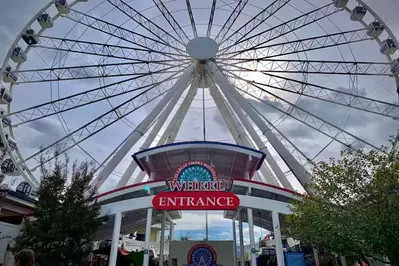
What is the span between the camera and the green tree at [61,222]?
14062 millimetres

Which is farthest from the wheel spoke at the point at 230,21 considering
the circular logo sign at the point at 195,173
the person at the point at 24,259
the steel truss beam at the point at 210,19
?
the person at the point at 24,259

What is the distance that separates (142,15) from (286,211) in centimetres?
1694

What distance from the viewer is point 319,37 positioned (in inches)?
862

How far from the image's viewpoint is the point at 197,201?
631 inches

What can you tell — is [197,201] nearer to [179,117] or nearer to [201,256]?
[201,256]

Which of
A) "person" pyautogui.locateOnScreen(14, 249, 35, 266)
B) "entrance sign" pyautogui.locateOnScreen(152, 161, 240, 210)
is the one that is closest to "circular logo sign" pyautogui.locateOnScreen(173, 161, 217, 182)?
"entrance sign" pyautogui.locateOnScreen(152, 161, 240, 210)

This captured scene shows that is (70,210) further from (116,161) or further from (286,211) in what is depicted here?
(286,211)

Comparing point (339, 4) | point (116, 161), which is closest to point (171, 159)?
point (116, 161)

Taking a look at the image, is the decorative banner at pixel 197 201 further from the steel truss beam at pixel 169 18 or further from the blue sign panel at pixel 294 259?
the steel truss beam at pixel 169 18

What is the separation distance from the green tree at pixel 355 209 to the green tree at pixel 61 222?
1002 cm

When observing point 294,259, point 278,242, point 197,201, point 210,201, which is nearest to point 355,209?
point 278,242

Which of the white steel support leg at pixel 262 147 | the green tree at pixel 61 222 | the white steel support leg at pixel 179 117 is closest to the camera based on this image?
the green tree at pixel 61 222

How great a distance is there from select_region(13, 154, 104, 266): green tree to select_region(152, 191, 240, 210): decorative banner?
129 inches

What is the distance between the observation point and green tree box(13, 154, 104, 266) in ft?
46.1
